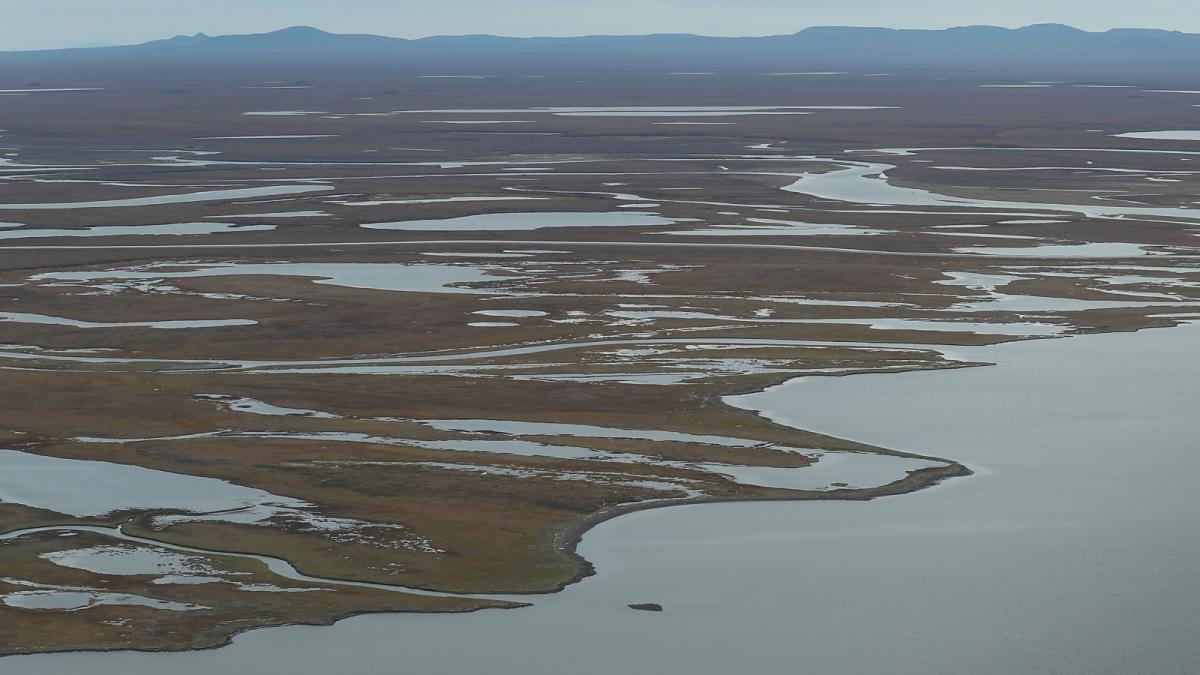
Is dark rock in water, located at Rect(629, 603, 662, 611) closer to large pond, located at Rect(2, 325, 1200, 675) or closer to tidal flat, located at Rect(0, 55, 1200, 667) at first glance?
large pond, located at Rect(2, 325, 1200, 675)

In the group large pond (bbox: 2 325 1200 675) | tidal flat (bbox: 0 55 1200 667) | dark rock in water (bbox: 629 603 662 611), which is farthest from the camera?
tidal flat (bbox: 0 55 1200 667)

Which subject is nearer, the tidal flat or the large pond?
the large pond

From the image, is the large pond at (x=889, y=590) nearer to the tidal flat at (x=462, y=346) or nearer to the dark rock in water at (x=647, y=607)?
the dark rock in water at (x=647, y=607)

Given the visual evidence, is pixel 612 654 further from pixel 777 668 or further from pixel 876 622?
pixel 876 622

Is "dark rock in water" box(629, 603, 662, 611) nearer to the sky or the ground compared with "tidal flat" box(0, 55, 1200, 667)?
nearer to the sky

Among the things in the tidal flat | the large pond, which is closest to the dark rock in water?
the large pond

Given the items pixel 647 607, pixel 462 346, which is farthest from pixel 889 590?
pixel 462 346
